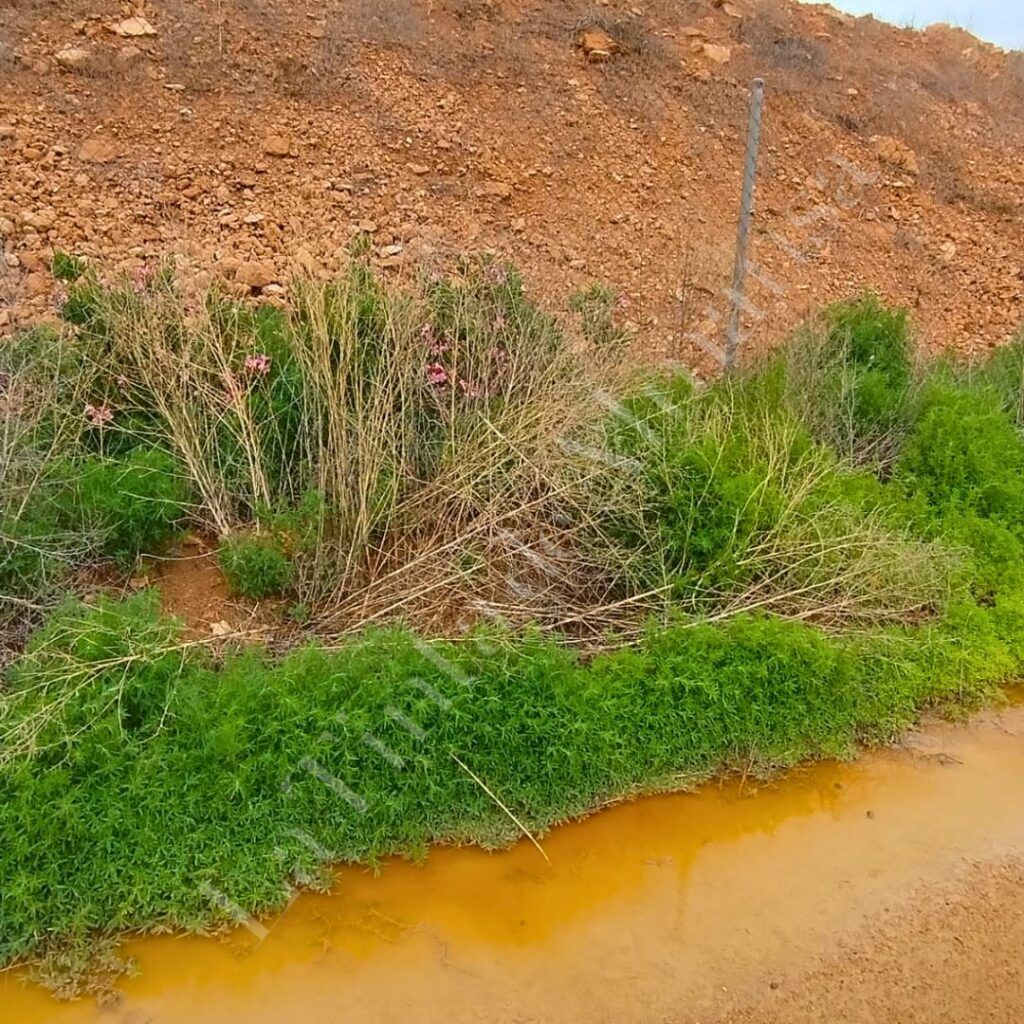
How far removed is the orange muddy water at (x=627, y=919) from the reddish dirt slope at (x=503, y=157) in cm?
284

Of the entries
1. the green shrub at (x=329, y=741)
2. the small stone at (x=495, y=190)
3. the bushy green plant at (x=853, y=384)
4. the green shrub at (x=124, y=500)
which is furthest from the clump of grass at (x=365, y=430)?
the small stone at (x=495, y=190)

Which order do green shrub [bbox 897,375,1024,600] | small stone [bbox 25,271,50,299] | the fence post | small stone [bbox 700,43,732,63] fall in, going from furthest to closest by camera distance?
1. small stone [bbox 700,43,732,63]
2. small stone [bbox 25,271,50,299]
3. the fence post
4. green shrub [bbox 897,375,1024,600]

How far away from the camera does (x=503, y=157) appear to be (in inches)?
303

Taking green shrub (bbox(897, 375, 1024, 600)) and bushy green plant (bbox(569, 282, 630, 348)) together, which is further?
bushy green plant (bbox(569, 282, 630, 348))

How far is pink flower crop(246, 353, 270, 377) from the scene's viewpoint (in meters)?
4.18

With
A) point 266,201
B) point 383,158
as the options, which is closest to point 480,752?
point 266,201

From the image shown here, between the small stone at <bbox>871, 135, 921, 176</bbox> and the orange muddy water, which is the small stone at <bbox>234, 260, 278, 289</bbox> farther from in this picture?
the small stone at <bbox>871, 135, 921, 176</bbox>

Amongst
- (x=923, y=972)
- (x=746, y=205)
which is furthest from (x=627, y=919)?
(x=746, y=205)

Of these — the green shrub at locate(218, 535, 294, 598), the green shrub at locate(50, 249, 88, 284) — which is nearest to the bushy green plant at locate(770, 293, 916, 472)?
the green shrub at locate(218, 535, 294, 598)

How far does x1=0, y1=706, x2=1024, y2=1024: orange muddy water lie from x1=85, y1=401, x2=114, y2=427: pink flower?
224cm

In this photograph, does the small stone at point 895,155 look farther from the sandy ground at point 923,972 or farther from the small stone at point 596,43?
the sandy ground at point 923,972

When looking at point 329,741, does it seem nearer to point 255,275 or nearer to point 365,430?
point 365,430

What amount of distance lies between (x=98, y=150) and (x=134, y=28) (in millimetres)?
1520

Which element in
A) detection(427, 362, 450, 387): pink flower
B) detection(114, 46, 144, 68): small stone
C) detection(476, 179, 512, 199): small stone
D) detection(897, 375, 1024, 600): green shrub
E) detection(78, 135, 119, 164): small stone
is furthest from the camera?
detection(476, 179, 512, 199): small stone
